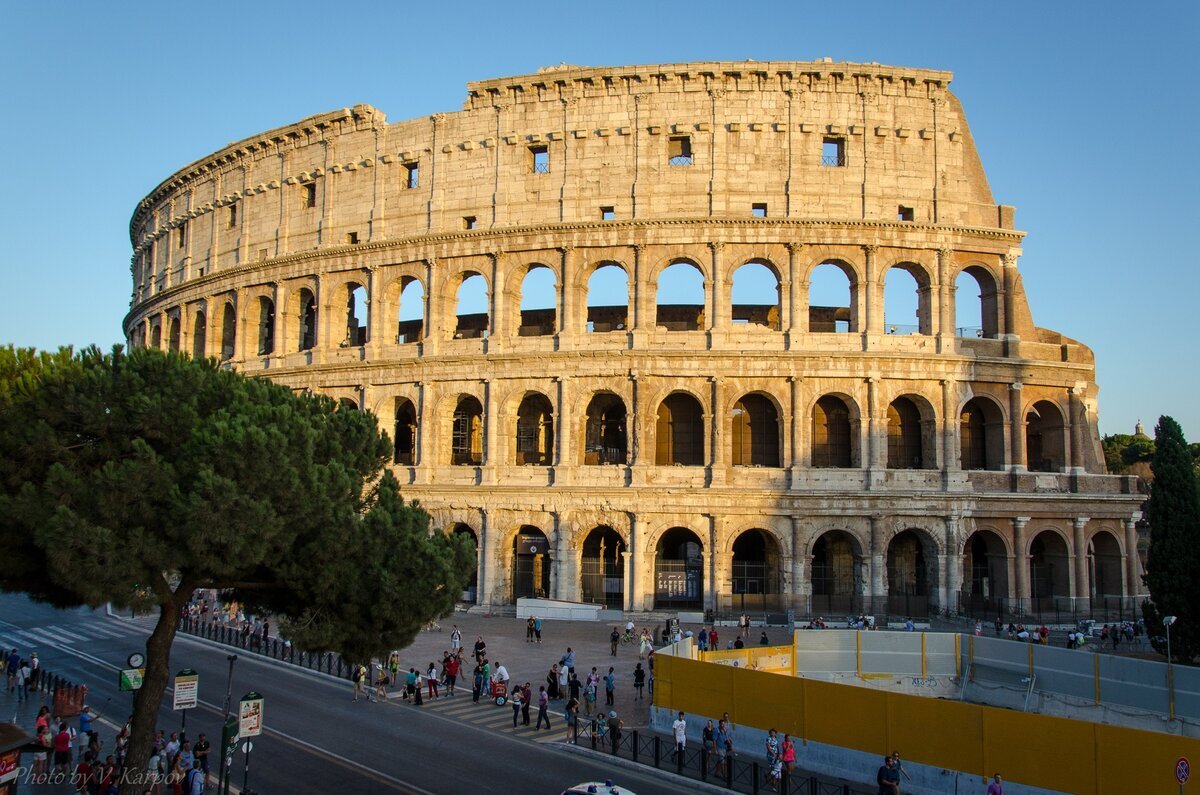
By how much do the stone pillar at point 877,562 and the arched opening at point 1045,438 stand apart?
264 inches

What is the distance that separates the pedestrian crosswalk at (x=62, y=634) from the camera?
28.8 meters

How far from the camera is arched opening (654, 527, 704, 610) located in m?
32.1

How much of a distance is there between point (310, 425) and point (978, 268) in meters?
27.1

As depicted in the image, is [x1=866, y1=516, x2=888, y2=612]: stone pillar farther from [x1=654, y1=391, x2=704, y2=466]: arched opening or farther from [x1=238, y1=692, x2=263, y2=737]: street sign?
[x1=238, y1=692, x2=263, y2=737]: street sign

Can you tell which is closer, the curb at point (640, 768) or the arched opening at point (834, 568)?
the curb at point (640, 768)

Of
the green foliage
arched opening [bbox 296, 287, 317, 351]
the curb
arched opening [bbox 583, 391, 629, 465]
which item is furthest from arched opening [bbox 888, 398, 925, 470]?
arched opening [bbox 296, 287, 317, 351]

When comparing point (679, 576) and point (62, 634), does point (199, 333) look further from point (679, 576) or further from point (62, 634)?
point (679, 576)

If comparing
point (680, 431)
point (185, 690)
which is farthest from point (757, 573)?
point (185, 690)

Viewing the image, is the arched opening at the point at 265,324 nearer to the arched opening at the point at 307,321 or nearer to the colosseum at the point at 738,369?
the arched opening at the point at 307,321

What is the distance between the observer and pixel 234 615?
3109 cm

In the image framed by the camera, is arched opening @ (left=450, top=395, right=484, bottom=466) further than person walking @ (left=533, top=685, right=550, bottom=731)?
Yes

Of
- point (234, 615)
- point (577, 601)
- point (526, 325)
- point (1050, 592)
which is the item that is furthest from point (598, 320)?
point (1050, 592)

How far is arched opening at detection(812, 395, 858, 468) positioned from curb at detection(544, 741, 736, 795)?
59.8 feet

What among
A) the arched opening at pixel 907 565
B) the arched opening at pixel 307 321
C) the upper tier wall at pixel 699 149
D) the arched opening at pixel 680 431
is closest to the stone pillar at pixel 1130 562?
the arched opening at pixel 907 565
